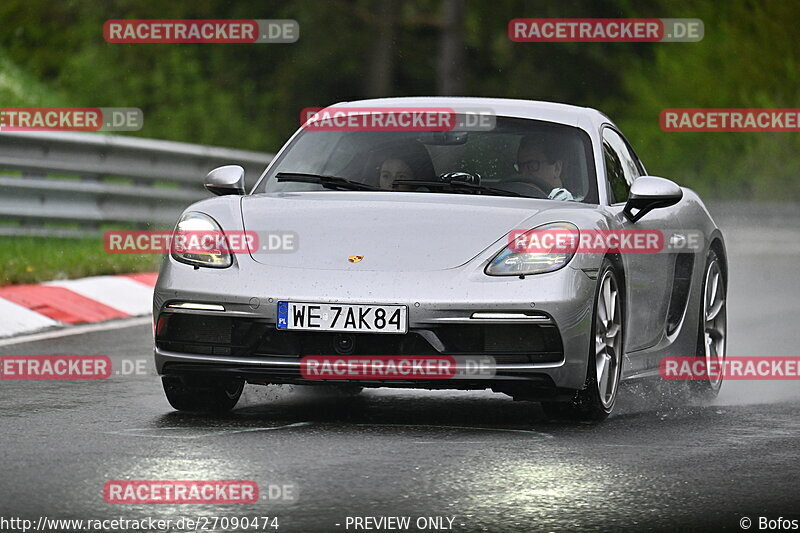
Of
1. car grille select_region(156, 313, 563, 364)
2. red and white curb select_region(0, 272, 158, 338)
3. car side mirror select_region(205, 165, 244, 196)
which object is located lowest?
red and white curb select_region(0, 272, 158, 338)

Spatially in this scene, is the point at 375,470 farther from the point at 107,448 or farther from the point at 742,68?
the point at 742,68

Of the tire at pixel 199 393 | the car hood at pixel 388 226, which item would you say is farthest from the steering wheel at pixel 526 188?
the tire at pixel 199 393

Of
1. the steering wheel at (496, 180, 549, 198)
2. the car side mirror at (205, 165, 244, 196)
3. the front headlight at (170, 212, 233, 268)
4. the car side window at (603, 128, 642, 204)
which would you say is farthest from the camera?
the car side window at (603, 128, 642, 204)

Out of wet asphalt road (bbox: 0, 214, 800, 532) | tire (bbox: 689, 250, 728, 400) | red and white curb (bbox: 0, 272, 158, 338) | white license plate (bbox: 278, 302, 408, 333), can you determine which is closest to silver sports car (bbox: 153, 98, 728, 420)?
white license plate (bbox: 278, 302, 408, 333)

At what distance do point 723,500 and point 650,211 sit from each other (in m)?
3.00

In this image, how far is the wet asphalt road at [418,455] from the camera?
218 inches

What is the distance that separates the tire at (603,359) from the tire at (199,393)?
4.57 ft

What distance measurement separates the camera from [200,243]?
7586mm

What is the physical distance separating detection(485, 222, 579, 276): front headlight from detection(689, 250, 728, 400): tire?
200 centimetres

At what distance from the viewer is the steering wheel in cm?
823

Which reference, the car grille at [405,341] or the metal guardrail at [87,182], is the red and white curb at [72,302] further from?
the car grille at [405,341]

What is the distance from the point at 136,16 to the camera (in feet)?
145

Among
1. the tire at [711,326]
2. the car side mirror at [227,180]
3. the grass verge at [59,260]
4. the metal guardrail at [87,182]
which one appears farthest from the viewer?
the metal guardrail at [87,182]

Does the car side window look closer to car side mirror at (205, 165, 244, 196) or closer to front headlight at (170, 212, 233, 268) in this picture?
car side mirror at (205, 165, 244, 196)
